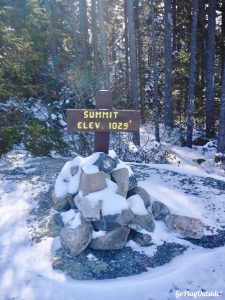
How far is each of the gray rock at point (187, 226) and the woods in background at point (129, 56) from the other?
Answer: 5402 millimetres

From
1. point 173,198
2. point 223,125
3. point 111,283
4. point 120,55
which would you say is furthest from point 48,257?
point 120,55

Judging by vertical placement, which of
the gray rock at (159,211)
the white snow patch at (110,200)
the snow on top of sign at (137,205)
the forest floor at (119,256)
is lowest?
the forest floor at (119,256)

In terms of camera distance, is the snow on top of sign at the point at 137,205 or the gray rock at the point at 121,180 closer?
the snow on top of sign at the point at 137,205

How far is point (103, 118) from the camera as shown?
20.2ft

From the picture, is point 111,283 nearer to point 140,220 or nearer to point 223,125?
point 140,220

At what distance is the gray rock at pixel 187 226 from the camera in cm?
592

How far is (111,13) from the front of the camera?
24797 millimetres

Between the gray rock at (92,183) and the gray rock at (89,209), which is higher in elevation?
the gray rock at (92,183)

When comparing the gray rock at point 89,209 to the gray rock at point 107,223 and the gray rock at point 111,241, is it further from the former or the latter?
the gray rock at point 111,241

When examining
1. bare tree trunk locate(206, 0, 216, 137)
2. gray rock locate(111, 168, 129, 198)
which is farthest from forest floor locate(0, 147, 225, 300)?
bare tree trunk locate(206, 0, 216, 137)

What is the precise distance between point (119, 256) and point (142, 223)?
0.73 m

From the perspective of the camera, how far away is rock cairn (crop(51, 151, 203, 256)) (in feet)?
18.2

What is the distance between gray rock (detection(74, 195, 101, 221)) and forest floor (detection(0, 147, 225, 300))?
0.57 m

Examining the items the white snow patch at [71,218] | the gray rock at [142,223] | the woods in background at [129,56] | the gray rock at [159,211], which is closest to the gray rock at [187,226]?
the gray rock at [159,211]
